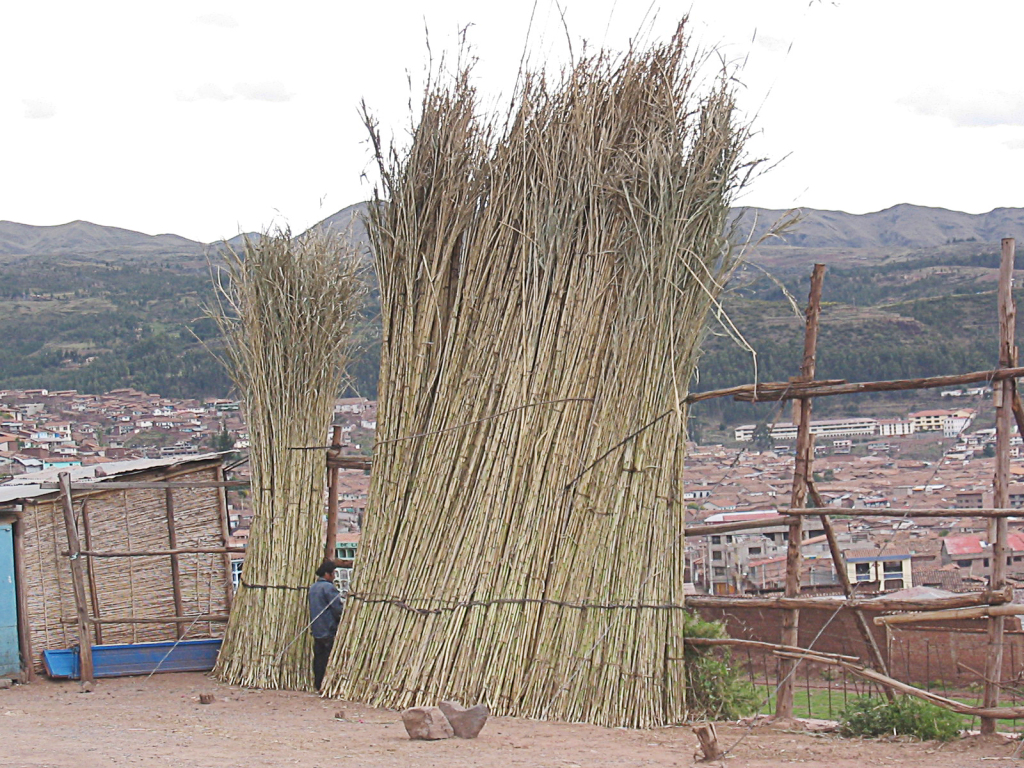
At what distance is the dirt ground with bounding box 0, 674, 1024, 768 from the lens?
386 cm

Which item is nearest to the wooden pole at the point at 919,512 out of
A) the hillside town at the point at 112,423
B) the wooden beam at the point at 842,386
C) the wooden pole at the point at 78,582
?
the wooden beam at the point at 842,386

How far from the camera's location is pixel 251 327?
6.41 m

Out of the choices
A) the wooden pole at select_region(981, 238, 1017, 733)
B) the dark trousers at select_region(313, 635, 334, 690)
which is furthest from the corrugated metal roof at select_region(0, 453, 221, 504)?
the wooden pole at select_region(981, 238, 1017, 733)

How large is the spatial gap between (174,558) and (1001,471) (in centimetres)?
519

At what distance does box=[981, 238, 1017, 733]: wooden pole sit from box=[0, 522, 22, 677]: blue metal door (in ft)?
18.0

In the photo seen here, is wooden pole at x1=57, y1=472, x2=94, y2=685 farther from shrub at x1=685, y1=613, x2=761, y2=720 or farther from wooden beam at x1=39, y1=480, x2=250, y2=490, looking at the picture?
shrub at x1=685, y1=613, x2=761, y2=720

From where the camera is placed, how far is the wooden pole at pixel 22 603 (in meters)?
6.75

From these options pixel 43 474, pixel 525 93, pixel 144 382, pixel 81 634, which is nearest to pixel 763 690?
pixel 525 93

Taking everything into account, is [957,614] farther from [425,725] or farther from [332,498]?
[332,498]

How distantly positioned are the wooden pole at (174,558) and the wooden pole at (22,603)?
0.90 metres

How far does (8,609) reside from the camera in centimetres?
679

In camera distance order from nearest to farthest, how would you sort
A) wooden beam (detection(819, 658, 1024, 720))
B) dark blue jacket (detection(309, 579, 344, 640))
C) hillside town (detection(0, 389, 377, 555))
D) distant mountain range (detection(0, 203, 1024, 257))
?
1. wooden beam (detection(819, 658, 1024, 720))
2. dark blue jacket (detection(309, 579, 344, 640))
3. hillside town (detection(0, 389, 377, 555))
4. distant mountain range (detection(0, 203, 1024, 257))

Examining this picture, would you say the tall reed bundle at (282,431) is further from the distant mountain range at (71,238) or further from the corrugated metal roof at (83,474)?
the distant mountain range at (71,238)

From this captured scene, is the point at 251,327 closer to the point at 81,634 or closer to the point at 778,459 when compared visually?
the point at 81,634
